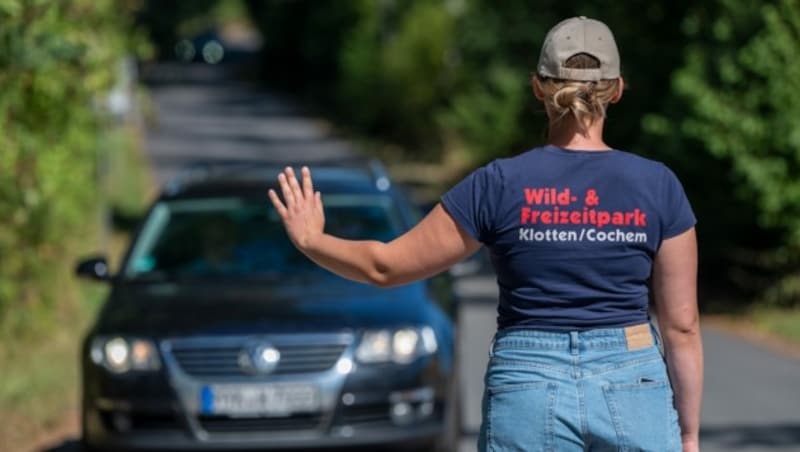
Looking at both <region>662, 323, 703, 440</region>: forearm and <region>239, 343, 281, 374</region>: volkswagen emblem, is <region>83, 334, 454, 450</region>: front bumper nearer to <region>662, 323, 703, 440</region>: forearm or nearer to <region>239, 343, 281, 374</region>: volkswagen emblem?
<region>239, 343, 281, 374</region>: volkswagen emblem

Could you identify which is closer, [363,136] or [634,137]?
[634,137]

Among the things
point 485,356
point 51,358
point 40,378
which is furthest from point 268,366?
point 485,356

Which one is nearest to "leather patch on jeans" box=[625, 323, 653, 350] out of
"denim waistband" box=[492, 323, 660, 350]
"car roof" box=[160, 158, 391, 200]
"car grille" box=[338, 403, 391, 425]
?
"denim waistband" box=[492, 323, 660, 350]

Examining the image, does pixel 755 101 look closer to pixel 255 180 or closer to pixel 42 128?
pixel 42 128

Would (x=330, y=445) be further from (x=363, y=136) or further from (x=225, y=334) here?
(x=363, y=136)

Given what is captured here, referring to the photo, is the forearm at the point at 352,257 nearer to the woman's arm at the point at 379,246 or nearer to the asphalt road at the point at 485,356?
the woman's arm at the point at 379,246

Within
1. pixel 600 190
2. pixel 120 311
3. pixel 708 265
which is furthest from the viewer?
pixel 708 265

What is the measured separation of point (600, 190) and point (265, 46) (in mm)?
64256

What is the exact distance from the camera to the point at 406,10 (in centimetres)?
4366

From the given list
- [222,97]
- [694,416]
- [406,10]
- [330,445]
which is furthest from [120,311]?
[222,97]

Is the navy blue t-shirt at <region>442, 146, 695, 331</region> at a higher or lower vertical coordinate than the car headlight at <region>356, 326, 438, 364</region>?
higher

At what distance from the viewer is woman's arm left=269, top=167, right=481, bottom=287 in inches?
154

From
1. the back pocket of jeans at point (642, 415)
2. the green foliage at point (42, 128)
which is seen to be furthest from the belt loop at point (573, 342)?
the green foliage at point (42, 128)

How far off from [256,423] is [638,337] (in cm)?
363
